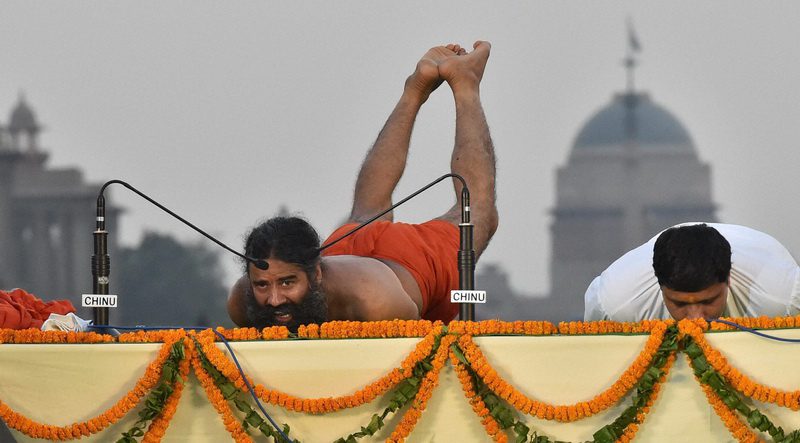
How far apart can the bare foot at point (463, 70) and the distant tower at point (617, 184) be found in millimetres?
37318

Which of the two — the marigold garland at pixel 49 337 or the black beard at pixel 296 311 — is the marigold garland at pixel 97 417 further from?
the black beard at pixel 296 311

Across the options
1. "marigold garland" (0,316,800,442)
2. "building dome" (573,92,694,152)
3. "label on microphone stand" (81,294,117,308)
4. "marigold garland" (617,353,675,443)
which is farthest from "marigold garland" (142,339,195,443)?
"building dome" (573,92,694,152)

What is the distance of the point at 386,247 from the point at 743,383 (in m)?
1.64

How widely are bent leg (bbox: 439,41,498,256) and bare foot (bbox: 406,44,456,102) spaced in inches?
1.6

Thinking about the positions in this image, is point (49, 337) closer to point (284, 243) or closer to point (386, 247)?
point (284, 243)

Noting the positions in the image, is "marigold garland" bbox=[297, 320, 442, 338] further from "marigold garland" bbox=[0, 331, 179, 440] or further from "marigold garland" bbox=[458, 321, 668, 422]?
"marigold garland" bbox=[0, 331, 179, 440]

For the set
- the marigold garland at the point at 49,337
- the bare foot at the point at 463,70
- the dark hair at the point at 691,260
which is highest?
the bare foot at the point at 463,70

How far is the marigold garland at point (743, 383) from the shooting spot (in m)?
2.61

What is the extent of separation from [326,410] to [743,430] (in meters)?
0.88

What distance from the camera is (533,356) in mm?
2711

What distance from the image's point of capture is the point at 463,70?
4.38 meters

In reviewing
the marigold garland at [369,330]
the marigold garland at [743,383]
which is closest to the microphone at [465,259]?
the marigold garland at [369,330]

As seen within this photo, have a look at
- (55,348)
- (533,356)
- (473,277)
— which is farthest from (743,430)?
(55,348)

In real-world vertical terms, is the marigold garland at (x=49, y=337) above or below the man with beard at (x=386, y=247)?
below
